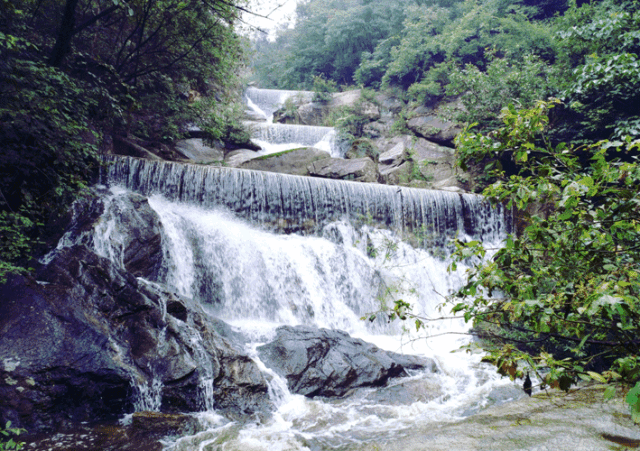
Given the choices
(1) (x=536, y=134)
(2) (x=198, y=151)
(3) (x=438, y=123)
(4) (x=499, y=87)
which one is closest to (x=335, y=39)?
(3) (x=438, y=123)

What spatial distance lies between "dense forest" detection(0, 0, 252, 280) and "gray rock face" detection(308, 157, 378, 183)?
4.14 metres

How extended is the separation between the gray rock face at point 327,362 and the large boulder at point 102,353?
0.61 metres

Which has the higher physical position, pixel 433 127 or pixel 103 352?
pixel 433 127

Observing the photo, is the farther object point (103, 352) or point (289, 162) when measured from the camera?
point (289, 162)

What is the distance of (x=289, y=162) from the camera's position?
44.3ft

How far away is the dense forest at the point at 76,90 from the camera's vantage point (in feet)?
16.3

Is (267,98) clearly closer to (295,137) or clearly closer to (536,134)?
(295,137)

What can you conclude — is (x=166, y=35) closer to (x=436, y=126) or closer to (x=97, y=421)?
(x=97, y=421)

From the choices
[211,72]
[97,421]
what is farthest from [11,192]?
[211,72]

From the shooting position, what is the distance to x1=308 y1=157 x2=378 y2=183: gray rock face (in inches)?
531

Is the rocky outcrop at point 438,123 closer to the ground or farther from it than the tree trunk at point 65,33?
farther from it

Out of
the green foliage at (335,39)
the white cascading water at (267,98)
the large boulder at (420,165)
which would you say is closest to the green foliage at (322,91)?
the white cascading water at (267,98)

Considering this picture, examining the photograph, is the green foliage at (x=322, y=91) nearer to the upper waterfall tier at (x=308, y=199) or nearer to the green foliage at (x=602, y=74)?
the green foliage at (x=602, y=74)

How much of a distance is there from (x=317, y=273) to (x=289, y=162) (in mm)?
5991
